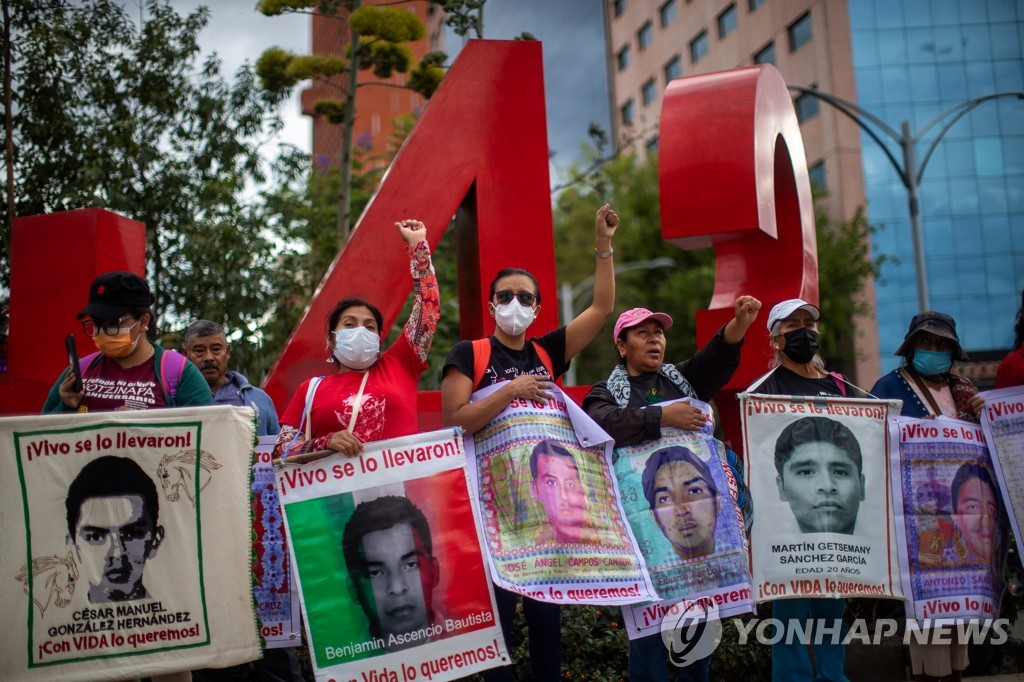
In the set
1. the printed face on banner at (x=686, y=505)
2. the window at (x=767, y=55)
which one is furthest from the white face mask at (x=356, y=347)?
the window at (x=767, y=55)

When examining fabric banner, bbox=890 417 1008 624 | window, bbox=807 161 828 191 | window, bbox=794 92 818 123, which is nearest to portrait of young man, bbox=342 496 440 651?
fabric banner, bbox=890 417 1008 624

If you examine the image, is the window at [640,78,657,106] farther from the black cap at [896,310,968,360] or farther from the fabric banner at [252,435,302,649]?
the fabric banner at [252,435,302,649]

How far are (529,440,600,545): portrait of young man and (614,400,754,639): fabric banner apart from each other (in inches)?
10.9

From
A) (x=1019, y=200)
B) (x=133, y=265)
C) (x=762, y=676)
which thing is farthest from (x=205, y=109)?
(x=1019, y=200)

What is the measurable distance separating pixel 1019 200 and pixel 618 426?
32.8m

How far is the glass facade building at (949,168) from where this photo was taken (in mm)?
32469

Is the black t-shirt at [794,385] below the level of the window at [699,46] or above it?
below

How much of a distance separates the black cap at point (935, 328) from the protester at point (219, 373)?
3.34 m

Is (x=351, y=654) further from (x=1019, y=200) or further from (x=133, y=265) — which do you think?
(x=1019, y=200)

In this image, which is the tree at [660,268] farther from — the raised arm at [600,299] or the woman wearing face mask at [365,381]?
the woman wearing face mask at [365,381]

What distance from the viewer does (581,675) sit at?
5.43m

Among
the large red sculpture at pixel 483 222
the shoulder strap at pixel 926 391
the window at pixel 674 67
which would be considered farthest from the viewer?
the window at pixel 674 67

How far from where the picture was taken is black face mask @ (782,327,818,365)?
16.4ft

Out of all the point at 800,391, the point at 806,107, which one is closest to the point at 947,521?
the point at 800,391
